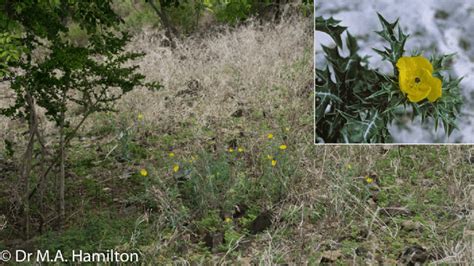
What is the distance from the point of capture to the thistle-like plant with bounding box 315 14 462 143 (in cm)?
349

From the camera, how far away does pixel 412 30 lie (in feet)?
11.4

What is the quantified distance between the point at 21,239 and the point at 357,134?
2.26 metres

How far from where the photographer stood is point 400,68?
3.50 metres

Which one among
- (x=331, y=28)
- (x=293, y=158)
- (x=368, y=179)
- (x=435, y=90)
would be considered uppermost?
(x=331, y=28)

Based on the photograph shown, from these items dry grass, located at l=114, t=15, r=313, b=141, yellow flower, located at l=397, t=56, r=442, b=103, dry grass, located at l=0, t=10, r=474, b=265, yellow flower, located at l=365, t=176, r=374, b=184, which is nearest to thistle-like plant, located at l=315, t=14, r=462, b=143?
yellow flower, located at l=397, t=56, r=442, b=103

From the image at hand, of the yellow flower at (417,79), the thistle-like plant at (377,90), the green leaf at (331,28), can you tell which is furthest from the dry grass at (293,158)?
the green leaf at (331,28)

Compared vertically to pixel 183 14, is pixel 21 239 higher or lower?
lower

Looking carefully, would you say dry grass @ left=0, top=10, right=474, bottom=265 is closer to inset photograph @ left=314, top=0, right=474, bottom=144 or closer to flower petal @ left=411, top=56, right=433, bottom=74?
inset photograph @ left=314, top=0, right=474, bottom=144

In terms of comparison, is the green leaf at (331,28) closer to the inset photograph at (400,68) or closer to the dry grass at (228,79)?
the inset photograph at (400,68)

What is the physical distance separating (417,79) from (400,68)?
11cm

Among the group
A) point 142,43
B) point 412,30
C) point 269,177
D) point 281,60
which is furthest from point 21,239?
point 142,43

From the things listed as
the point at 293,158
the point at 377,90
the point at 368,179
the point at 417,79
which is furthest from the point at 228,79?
the point at 417,79

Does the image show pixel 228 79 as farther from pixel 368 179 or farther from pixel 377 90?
pixel 377 90

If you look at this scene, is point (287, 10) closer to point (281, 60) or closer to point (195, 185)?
point (281, 60)
